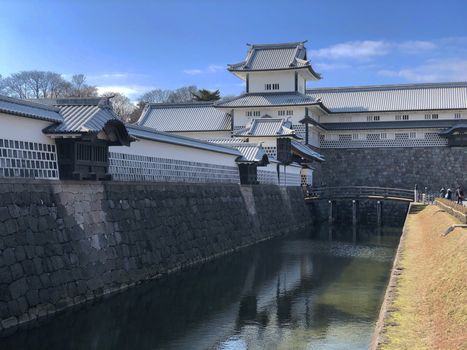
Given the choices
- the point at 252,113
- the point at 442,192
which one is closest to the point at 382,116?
the point at 442,192

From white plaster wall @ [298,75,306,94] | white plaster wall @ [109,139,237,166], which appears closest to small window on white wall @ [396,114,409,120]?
white plaster wall @ [298,75,306,94]

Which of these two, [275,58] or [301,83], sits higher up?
[275,58]

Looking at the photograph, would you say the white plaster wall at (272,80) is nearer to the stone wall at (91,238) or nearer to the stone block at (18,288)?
the stone wall at (91,238)

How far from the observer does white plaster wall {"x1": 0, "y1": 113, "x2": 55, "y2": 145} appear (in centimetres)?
1037

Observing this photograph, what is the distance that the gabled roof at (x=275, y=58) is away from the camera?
40.3m

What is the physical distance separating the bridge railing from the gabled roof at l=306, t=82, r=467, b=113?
7.15 m

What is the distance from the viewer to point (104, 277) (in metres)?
12.0

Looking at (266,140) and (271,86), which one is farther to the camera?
(271,86)

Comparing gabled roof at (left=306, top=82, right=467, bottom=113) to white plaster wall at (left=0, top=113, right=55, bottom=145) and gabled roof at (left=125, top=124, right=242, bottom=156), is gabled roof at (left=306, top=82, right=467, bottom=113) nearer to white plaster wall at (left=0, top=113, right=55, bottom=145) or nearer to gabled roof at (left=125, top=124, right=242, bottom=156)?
gabled roof at (left=125, top=124, right=242, bottom=156)

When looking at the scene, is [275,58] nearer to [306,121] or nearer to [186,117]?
[306,121]

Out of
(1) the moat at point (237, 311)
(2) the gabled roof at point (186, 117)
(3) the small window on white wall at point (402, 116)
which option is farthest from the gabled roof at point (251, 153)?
(3) the small window on white wall at point (402, 116)

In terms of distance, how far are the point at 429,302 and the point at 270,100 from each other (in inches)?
1292

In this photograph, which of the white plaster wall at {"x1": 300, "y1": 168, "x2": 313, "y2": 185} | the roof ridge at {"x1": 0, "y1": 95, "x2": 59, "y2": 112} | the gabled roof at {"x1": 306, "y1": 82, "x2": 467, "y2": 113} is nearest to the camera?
the roof ridge at {"x1": 0, "y1": 95, "x2": 59, "y2": 112}

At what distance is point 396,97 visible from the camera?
145 feet
